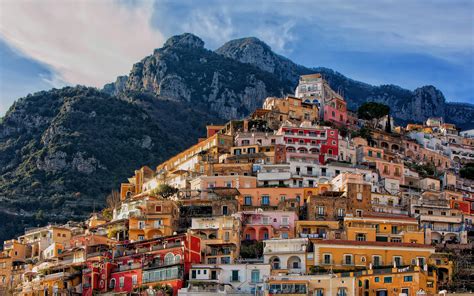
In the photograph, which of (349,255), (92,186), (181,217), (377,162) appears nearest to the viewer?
(349,255)

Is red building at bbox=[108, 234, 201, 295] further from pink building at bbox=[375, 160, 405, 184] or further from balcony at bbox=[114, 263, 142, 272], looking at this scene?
pink building at bbox=[375, 160, 405, 184]

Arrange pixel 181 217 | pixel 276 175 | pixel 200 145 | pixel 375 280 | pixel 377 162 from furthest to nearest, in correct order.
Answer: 1. pixel 200 145
2. pixel 377 162
3. pixel 276 175
4. pixel 181 217
5. pixel 375 280

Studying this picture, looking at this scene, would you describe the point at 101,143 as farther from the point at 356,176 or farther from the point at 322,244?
the point at 322,244

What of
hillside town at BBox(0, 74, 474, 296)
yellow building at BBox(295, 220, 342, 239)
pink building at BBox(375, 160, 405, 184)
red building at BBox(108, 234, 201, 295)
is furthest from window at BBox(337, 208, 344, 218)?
pink building at BBox(375, 160, 405, 184)

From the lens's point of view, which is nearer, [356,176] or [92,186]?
[356,176]

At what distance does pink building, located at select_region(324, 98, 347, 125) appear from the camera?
119688 millimetres

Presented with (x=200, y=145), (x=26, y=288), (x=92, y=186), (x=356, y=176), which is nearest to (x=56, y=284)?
(x=26, y=288)

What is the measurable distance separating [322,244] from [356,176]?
53.2 feet

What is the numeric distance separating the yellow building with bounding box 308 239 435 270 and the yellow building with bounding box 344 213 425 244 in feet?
12.6

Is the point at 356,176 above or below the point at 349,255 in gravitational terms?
above

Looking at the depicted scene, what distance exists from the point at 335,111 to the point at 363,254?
163 ft

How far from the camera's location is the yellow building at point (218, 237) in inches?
2923

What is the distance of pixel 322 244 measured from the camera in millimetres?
73000

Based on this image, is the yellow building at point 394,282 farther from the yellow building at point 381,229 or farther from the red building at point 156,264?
the red building at point 156,264
